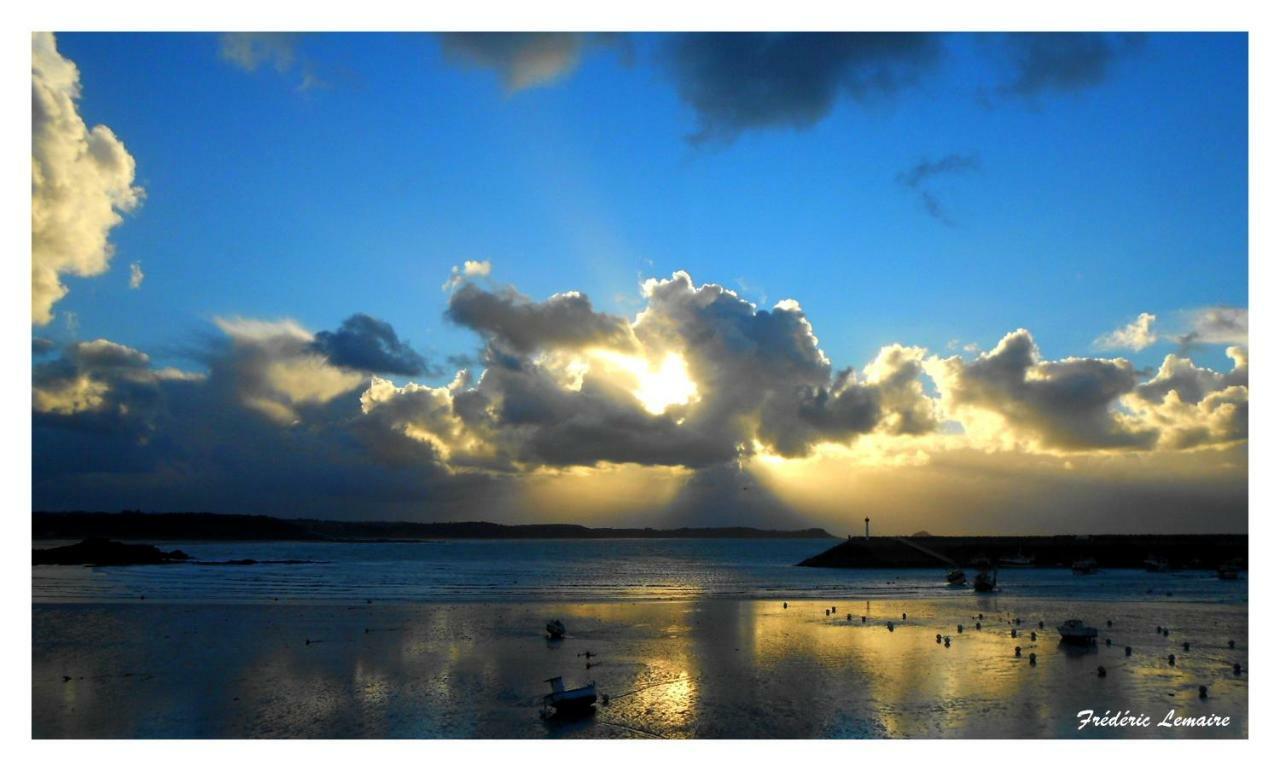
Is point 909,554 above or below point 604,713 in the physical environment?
below

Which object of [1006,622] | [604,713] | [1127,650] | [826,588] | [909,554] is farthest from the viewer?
[909,554]

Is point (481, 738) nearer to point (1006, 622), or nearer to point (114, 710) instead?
point (114, 710)

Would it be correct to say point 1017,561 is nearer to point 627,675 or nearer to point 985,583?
point 985,583

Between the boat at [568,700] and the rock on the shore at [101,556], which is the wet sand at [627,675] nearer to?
the boat at [568,700]

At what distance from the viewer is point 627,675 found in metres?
Result: 33.2

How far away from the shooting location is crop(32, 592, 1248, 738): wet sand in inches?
1008

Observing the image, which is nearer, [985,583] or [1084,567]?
[985,583]

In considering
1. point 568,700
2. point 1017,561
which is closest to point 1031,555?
point 1017,561

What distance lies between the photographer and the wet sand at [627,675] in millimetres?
25609

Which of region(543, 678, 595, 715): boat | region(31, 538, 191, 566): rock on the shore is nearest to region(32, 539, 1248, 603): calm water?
region(31, 538, 191, 566): rock on the shore

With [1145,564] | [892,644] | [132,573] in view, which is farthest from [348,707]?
[1145,564]

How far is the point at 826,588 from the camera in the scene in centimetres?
8100

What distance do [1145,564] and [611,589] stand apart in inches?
2903

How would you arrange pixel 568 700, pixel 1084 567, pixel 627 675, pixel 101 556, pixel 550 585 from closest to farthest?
pixel 568 700, pixel 627 675, pixel 550 585, pixel 1084 567, pixel 101 556
